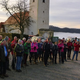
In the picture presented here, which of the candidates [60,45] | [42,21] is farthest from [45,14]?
[60,45]

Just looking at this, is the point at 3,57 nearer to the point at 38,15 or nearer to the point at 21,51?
the point at 21,51

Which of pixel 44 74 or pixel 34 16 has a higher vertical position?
pixel 34 16

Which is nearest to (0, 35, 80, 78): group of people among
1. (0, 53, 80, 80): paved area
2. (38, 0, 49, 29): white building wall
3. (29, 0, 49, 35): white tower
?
(0, 53, 80, 80): paved area

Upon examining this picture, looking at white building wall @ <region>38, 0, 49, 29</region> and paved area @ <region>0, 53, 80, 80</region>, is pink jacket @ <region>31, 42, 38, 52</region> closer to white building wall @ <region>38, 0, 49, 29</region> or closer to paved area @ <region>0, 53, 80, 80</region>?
paved area @ <region>0, 53, 80, 80</region>

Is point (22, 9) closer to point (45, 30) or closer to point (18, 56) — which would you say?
point (45, 30)

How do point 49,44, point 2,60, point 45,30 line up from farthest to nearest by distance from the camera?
point 45,30, point 49,44, point 2,60

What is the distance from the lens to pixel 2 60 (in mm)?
6348

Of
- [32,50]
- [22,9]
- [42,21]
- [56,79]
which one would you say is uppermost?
[22,9]

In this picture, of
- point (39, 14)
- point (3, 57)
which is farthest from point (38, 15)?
point (3, 57)

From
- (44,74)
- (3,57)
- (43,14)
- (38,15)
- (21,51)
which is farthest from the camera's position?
(43,14)

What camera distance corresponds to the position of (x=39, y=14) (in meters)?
41.7

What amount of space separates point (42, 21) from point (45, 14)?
2341mm

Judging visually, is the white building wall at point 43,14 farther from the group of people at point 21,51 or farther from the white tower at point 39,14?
the group of people at point 21,51

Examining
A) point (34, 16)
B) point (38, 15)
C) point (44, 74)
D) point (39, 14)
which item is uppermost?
point (39, 14)
